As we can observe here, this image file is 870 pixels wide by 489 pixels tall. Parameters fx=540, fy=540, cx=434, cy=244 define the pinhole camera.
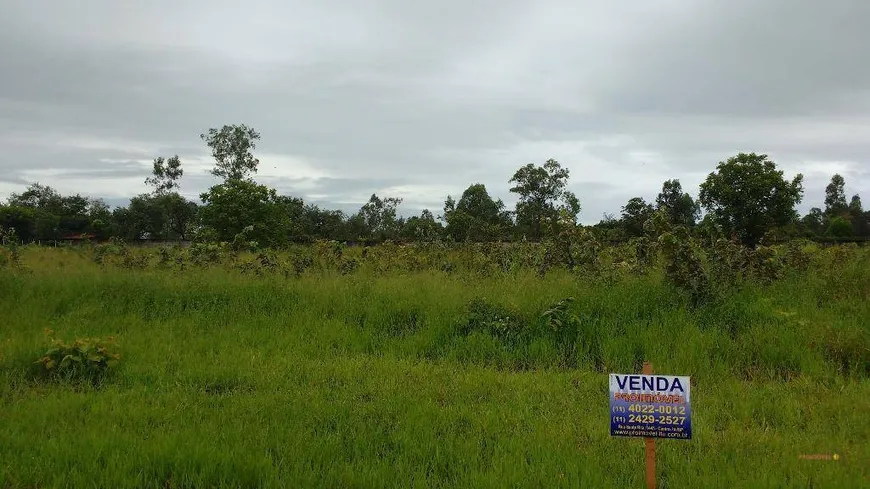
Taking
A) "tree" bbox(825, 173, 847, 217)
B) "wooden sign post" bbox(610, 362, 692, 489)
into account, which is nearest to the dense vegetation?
"wooden sign post" bbox(610, 362, 692, 489)

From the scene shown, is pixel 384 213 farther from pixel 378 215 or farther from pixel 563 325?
pixel 563 325

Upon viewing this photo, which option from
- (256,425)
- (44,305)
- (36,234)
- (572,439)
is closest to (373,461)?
(256,425)

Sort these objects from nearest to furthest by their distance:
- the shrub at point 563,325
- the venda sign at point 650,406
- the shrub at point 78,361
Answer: the venda sign at point 650,406
the shrub at point 78,361
the shrub at point 563,325

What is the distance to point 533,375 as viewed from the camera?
576cm

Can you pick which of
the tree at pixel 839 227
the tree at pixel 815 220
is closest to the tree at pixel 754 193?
the tree at pixel 839 227

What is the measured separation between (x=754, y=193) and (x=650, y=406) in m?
43.7

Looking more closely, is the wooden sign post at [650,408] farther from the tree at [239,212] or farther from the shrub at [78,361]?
the tree at [239,212]

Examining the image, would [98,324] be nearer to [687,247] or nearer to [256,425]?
[256,425]

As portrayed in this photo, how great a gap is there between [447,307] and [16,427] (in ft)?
16.4

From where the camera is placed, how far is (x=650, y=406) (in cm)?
323

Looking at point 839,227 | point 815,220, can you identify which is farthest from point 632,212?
point 815,220

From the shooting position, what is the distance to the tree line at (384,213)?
26297 mm

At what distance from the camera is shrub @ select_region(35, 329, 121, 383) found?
5.54 metres

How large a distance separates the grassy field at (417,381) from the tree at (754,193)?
34558 mm
